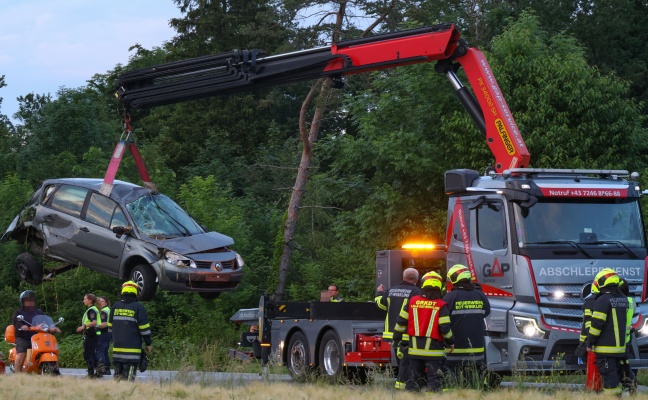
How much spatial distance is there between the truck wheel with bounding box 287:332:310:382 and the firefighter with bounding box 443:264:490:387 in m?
4.58

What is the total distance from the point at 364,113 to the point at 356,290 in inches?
208

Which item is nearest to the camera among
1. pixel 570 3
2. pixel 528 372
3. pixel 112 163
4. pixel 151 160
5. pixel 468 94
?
pixel 528 372

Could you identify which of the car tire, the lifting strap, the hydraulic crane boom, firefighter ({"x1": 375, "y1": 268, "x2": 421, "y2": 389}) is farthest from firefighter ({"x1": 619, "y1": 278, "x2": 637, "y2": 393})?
the lifting strap

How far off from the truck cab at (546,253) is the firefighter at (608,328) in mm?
1061

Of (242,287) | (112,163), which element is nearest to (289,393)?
(112,163)

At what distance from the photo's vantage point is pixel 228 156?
167 ft

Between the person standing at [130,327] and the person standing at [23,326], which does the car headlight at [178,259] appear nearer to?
the person standing at [130,327]

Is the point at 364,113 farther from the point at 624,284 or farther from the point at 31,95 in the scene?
the point at 31,95

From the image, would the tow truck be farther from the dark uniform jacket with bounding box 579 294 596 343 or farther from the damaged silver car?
the damaged silver car

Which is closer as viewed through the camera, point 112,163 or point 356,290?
point 112,163

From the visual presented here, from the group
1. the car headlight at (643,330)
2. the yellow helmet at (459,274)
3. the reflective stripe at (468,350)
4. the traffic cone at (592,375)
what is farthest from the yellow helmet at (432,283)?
the car headlight at (643,330)

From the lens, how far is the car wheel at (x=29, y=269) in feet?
56.4

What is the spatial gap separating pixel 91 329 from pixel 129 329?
3698 mm

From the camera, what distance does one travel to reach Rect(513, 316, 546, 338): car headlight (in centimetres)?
1452
